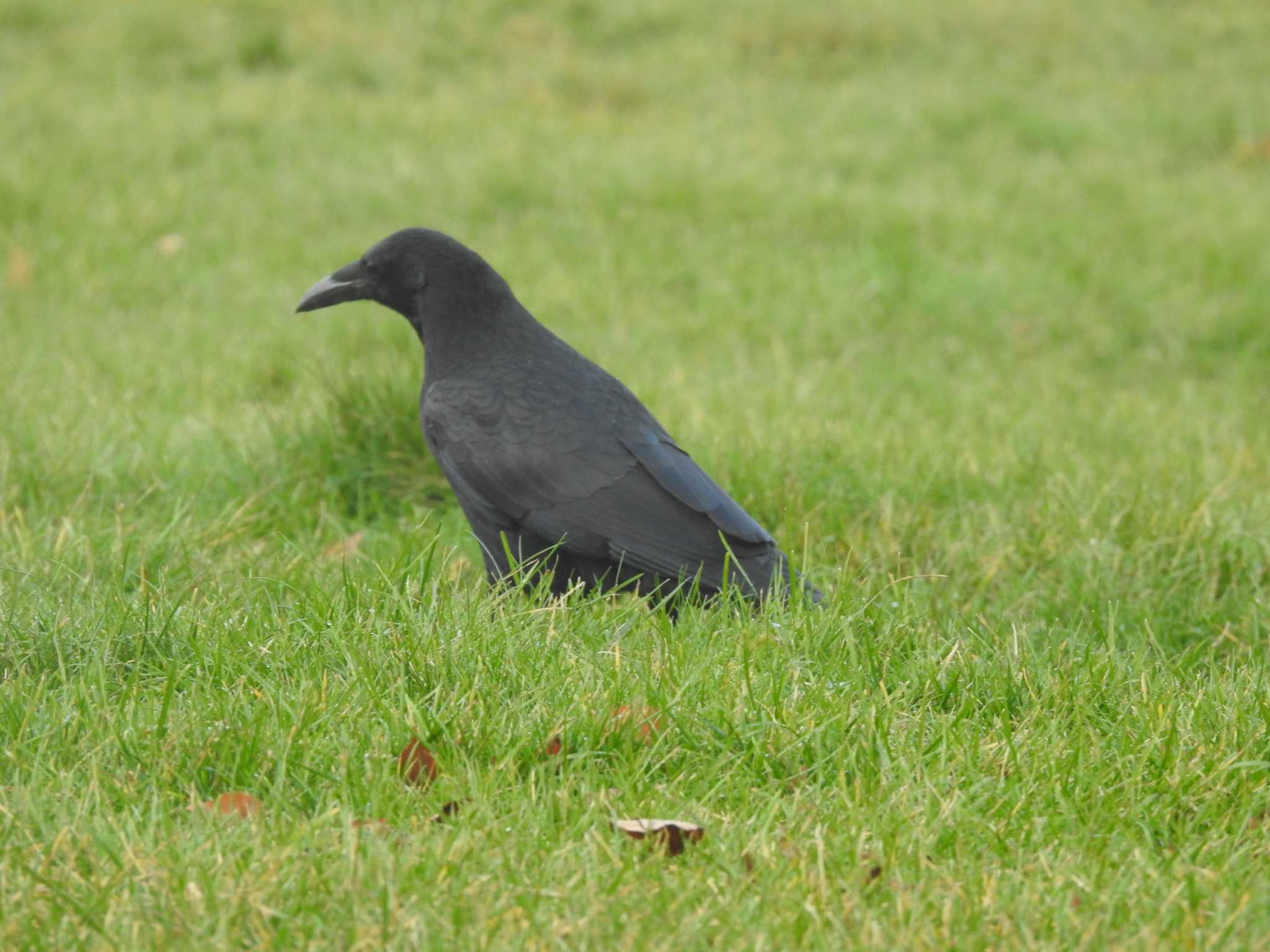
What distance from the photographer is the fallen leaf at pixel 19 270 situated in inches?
282

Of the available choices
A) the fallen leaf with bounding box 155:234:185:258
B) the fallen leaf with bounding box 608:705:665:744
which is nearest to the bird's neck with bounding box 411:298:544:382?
the fallen leaf with bounding box 608:705:665:744

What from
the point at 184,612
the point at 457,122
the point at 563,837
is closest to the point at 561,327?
the point at 457,122

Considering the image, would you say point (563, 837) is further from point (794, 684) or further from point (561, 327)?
point (561, 327)

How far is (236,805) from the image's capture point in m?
2.24

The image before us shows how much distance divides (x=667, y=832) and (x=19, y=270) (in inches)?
242

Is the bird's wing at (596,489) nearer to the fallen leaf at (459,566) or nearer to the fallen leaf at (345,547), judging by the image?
the fallen leaf at (459,566)

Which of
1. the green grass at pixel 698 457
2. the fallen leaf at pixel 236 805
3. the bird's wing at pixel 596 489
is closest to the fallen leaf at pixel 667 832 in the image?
the green grass at pixel 698 457

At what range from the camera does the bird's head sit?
4.00m

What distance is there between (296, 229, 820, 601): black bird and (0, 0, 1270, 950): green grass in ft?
0.85

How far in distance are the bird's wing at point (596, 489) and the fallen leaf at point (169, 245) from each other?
4.56 m

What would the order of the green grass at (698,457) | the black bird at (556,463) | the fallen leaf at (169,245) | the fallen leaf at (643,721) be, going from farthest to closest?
the fallen leaf at (169,245) → the black bird at (556,463) → the fallen leaf at (643,721) → the green grass at (698,457)

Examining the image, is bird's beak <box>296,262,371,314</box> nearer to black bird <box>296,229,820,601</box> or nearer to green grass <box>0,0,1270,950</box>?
black bird <box>296,229,820,601</box>

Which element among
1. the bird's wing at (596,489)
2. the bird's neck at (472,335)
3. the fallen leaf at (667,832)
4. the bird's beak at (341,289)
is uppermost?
the bird's beak at (341,289)

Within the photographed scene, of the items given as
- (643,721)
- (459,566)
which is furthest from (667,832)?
(459,566)
